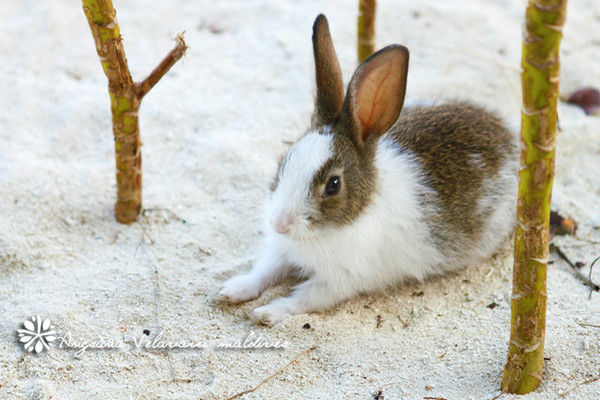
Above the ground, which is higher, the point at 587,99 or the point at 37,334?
the point at 587,99

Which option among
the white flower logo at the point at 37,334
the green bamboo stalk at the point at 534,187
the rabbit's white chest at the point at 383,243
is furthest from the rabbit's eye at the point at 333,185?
the white flower logo at the point at 37,334

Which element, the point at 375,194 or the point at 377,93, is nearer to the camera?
the point at 377,93

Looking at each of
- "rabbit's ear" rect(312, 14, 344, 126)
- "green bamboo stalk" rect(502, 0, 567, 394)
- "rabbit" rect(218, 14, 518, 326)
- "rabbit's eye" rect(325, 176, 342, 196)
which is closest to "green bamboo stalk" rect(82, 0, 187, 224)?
"rabbit's ear" rect(312, 14, 344, 126)

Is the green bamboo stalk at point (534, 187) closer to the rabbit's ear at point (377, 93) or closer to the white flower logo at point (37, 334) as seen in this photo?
the rabbit's ear at point (377, 93)

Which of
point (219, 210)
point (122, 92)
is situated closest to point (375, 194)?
point (219, 210)

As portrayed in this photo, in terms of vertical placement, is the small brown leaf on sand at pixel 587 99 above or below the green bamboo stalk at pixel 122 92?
below

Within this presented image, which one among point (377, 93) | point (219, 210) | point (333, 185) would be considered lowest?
point (219, 210)

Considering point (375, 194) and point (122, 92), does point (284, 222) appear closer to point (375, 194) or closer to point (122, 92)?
point (375, 194)
